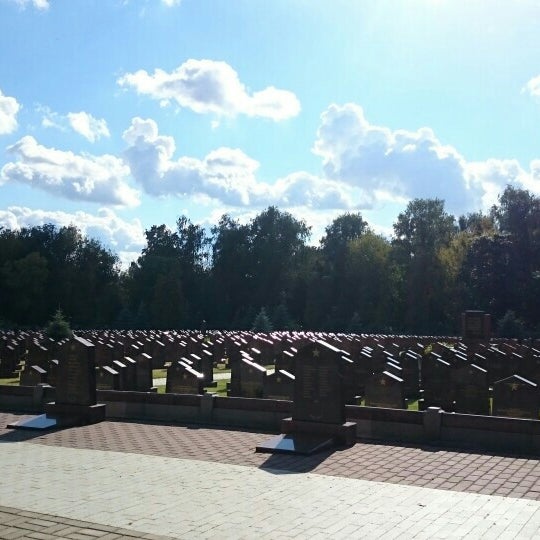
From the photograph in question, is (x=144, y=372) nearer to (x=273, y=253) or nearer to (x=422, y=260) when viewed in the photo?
(x=422, y=260)

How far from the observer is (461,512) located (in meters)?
7.78

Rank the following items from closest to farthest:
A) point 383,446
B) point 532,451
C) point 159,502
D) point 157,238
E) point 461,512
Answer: point 461,512 → point 159,502 → point 532,451 → point 383,446 → point 157,238

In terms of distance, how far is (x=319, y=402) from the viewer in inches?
479

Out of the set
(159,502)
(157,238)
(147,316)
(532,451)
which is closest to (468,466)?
(532,451)

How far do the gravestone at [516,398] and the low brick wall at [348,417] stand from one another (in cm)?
171

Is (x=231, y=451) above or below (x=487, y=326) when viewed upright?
below

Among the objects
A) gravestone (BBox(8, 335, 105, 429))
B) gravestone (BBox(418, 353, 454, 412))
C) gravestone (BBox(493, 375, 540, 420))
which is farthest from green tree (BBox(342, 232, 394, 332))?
gravestone (BBox(8, 335, 105, 429))

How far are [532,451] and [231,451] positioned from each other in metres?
4.86

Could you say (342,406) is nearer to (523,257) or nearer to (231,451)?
(231,451)

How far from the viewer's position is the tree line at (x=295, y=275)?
5728 centimetres

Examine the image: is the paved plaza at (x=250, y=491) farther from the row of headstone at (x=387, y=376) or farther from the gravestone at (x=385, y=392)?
the gravestone at (x=385, y=392)

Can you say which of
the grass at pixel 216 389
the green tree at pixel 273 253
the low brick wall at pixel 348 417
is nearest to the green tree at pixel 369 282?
the green tree at pixel 273 253

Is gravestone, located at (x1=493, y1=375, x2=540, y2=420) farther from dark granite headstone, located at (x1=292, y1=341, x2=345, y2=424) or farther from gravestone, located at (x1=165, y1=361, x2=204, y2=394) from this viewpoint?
gravestone, located at (x1=165, y1=361, x2=204, y2=394)

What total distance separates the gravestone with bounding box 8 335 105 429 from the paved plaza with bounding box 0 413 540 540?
5.48 feet
